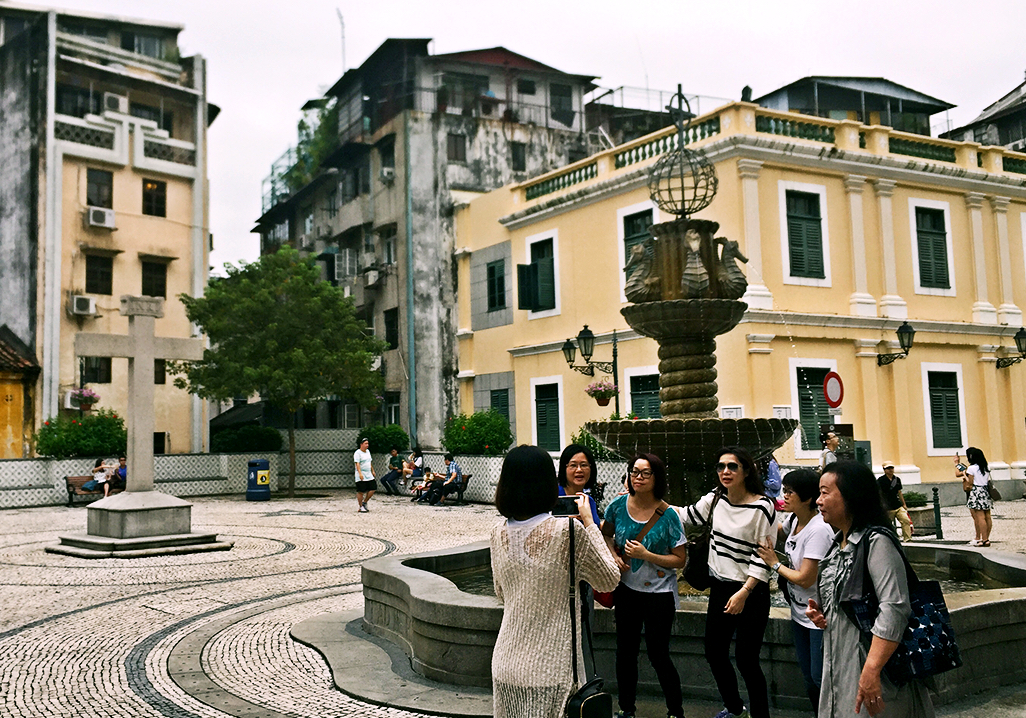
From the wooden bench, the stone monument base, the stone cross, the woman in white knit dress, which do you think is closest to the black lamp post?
the stone monument base

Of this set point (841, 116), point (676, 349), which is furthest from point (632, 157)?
point (676, 349)

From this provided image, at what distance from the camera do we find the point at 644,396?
2286cm

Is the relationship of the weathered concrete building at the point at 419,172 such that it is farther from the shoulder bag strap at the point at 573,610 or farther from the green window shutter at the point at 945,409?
the shoulder bag strap at the point at 573,610

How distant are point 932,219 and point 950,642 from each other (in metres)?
22.5

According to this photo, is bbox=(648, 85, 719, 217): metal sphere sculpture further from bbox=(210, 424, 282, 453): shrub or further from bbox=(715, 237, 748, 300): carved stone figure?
bbox=(210, 424, 282, 453): shrub

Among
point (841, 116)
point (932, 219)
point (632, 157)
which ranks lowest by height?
point (932, 219)

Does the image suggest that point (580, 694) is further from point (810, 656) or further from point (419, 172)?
point (419, 172)

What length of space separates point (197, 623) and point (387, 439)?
71.1 feet

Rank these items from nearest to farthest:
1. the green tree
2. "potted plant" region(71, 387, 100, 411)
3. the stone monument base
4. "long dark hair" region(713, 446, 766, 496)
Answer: "long dark hair" region(713, 446, 766, 496) < the stone monument base < the green tree < "potted plant" region(71, 387, 100, 411)

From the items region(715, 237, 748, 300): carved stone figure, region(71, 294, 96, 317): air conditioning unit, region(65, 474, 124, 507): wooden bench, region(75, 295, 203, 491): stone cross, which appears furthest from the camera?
region(71, 294, 96, 317): air conditioning unit

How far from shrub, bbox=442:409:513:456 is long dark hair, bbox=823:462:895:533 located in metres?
21.5

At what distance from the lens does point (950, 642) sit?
3408 mm

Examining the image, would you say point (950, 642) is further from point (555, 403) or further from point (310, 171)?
point (310, 171)

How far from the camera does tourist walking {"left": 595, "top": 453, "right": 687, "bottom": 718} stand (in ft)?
16.5
